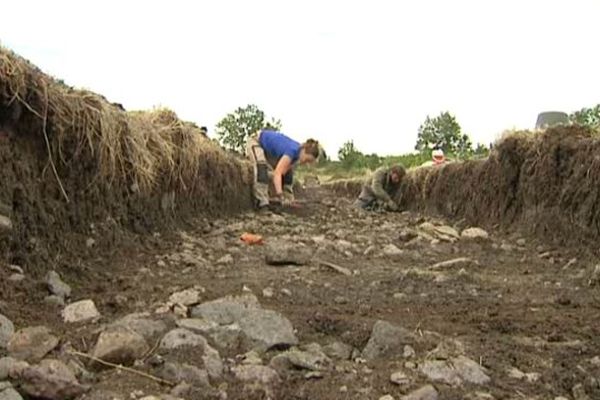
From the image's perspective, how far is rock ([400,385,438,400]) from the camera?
2764 mm

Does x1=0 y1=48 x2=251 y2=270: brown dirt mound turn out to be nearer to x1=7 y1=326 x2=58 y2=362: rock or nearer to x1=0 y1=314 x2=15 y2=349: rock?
x1=0 y1=314 x2=15 y2=349: rock

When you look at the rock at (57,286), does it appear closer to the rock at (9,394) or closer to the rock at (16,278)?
the rock at (16,278)

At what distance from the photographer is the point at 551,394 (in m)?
2.89

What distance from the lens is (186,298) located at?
13.0 feet

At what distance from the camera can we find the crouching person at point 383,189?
13.9 meters

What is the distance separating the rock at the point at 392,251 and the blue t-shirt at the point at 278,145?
14.1 ft

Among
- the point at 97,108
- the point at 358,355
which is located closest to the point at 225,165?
the point at 97,108

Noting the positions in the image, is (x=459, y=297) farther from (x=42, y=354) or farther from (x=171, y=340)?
→ (x=42, y=354)

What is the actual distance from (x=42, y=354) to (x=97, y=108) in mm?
2826

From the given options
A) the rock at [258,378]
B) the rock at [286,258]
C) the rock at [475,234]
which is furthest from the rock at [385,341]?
the rock at [475,234]

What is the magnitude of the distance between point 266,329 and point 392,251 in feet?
12.4

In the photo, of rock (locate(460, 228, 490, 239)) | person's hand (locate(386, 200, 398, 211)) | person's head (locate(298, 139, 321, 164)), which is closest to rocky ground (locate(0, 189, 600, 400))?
rock (locate(460, 228, 490, 239))

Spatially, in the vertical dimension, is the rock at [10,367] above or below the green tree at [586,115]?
below

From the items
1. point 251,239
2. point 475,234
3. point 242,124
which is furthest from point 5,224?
point 242,124
